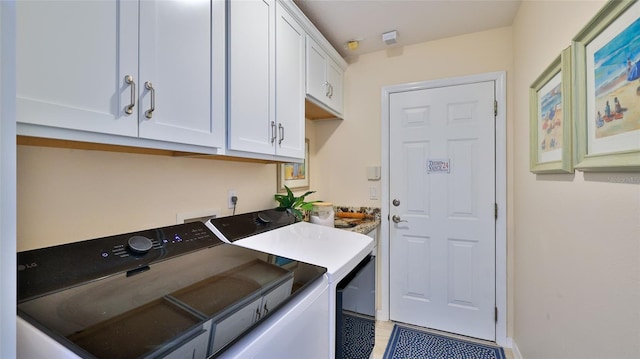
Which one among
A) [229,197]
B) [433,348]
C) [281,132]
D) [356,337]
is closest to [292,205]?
[229,197]

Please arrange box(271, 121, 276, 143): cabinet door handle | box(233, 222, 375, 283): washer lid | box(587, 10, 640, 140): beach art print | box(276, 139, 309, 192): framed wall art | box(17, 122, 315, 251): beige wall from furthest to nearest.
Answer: box(276, 139, 309, 192): framed wall art, box(271, 121, 276, 143): cabinet door handle, box(233, 222, 375, 283): washer lid, box(17, 122, 315, 251): beige wall, box(587, 10, 640, 140): beach art print

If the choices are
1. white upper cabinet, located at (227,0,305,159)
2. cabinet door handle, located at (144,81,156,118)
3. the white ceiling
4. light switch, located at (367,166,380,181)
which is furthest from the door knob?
cabinet door handle, located at (144,81,156,118)

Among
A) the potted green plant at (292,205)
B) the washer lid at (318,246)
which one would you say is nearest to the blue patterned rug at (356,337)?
the washer lid at (318,246)

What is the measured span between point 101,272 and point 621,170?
5.06 ft

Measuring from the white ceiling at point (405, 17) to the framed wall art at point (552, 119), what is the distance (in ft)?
2.37

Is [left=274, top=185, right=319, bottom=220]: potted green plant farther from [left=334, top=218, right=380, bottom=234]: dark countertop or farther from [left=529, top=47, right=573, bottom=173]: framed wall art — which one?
[left=529, top=47, right=573, bottom=173]: framed wall art

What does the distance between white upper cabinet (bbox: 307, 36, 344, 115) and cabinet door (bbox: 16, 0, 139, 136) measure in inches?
48.6

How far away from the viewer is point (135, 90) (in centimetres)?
84

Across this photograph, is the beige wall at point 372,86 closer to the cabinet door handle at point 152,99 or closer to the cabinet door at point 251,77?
the cabinet door at point 251,77

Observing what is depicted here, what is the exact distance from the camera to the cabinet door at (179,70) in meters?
0.88

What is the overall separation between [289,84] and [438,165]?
1.42m

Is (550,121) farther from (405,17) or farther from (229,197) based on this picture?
(229,197)

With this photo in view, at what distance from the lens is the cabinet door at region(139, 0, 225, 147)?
877 mm

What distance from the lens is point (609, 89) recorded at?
87 centimetres
